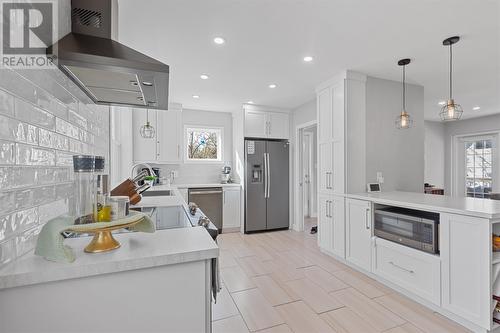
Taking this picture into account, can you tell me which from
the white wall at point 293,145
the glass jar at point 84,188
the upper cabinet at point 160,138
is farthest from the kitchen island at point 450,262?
the upper cabinet at point 160,138

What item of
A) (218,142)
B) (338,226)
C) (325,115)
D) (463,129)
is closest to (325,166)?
(325,115)

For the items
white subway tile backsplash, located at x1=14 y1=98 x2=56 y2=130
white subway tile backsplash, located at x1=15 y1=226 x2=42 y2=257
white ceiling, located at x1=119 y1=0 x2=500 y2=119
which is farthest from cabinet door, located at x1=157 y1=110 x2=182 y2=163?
white subway tile backsplash, located at x1=15 y1=226 x2=42 y2=257

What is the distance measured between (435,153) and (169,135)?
6.64m

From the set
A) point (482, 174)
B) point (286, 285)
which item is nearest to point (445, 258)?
point (286, 285)

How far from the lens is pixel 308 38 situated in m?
2.22

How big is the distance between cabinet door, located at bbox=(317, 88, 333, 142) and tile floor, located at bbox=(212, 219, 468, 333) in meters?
1.72

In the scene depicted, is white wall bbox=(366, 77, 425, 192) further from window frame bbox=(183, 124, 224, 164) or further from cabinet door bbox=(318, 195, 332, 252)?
window frame bbox=(183, 124, 224, 164)

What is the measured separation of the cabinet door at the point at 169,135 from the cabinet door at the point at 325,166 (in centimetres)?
264

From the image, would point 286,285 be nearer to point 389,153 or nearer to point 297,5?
point 389,153

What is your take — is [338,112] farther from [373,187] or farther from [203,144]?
[203,144]

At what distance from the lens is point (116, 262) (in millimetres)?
750

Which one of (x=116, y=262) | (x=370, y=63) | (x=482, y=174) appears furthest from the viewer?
(x=482, y=174)

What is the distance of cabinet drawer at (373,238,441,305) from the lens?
6.68 feet

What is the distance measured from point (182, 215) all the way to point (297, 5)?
1758 millimetres
